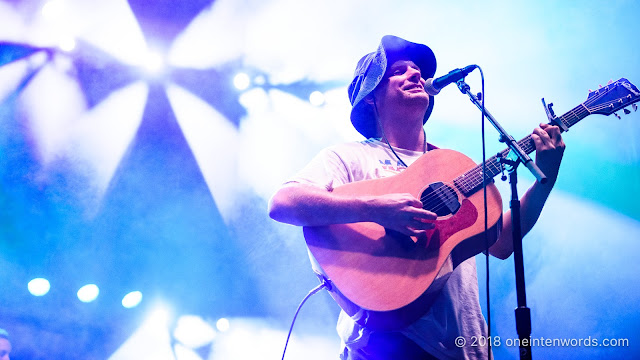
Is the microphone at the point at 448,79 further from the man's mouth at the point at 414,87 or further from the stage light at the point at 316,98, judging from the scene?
the stage light at the point at 316,98

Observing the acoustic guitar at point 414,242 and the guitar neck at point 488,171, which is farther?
the guitar neck at point 488,171

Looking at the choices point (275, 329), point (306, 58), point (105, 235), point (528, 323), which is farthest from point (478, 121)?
point (105, 235)

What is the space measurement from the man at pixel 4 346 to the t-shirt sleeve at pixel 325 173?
13.4ft

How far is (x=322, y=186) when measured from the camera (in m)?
2.07

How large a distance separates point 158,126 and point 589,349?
542 cm

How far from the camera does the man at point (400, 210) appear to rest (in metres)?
1.80

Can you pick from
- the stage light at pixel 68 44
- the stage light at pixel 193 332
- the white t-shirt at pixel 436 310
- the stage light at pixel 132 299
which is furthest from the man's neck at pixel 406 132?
the stage light at pixel 68 44

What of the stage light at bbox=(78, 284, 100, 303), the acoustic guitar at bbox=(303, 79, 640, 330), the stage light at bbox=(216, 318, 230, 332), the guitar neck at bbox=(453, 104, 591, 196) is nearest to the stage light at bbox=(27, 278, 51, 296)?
the stage light at bbox=(78, 284, 100, 303)

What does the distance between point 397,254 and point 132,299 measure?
406 centimetres

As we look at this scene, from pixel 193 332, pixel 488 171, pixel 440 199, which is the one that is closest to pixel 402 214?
pixel 440 199

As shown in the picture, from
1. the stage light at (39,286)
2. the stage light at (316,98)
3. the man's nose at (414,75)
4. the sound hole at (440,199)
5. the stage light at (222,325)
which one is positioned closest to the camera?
the sound hole at (440,199)

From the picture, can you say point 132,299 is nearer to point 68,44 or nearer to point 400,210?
point 68,44

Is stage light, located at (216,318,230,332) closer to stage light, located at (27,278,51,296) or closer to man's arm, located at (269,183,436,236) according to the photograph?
stage light, located at (27,278,51,296)

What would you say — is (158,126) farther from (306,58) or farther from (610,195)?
(610,195)
